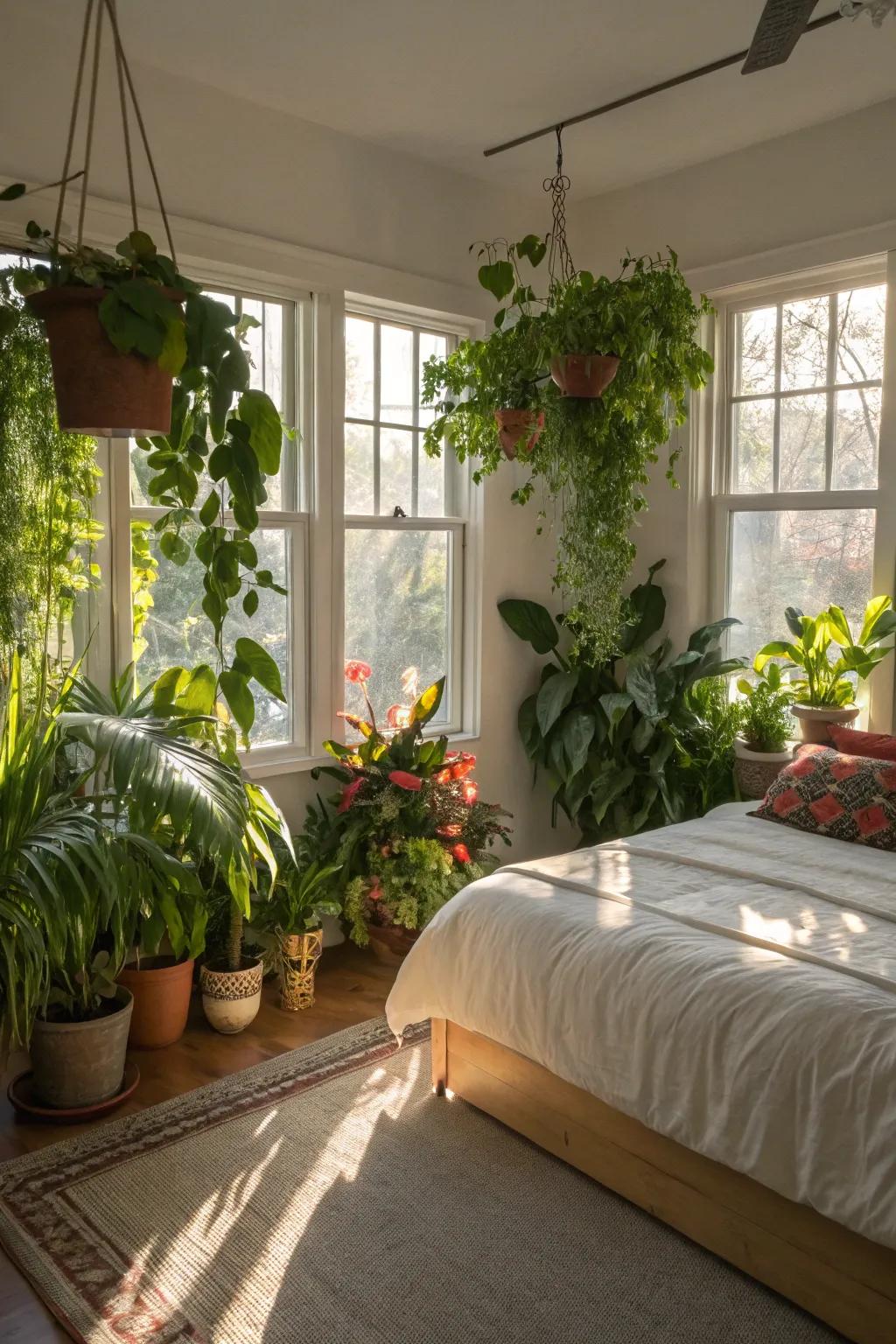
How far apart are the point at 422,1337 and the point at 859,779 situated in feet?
6.34

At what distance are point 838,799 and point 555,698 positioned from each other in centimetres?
136

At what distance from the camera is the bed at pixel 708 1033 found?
1891 mm

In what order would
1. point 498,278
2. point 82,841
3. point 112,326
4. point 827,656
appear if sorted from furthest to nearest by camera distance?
point 827,656, point 498,278, point 82,841, point 112,326

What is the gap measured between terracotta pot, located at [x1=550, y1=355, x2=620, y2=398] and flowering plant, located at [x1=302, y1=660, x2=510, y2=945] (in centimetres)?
119

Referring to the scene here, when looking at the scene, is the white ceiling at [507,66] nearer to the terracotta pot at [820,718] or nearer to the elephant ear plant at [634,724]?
the elephant ear plant at [634,724]

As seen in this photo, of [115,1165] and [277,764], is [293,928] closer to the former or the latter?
[277,764]

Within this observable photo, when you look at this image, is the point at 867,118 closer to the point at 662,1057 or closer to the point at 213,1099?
the point at 662,1057

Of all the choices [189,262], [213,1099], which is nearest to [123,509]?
[189,262]

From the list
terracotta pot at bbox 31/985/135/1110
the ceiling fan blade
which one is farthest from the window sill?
the ceiling fan blade

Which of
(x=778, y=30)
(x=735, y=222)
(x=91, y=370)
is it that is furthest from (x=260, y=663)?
(x=735, y=222)

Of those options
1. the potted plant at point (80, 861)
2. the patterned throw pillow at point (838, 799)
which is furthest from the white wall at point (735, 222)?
the potted plant at point (80, 861)

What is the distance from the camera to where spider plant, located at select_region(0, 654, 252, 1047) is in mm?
2359

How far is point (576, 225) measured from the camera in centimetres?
450

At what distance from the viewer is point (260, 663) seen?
299 centimetres
